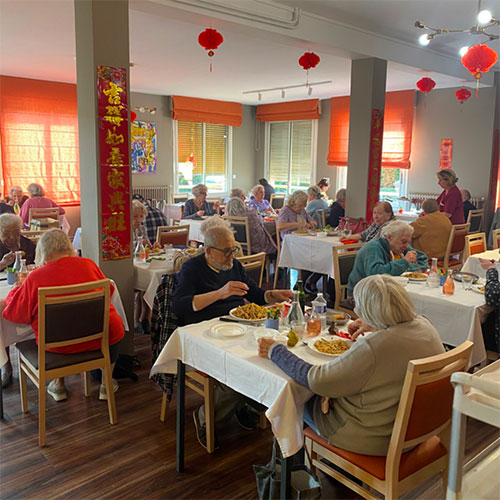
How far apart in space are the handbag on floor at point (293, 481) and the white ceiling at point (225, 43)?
3.39 meters

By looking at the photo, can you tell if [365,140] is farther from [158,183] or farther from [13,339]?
[158,183]

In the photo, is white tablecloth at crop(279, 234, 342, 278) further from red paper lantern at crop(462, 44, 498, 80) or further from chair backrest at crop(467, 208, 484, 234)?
chair backrest at crop(467, 208, 484, 234)

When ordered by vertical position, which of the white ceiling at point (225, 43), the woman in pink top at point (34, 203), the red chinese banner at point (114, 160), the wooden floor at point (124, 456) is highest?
the white ceiling at point (225, 43)

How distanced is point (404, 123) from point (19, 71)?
668 centimetres

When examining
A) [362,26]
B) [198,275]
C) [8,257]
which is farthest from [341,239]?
[8,257]

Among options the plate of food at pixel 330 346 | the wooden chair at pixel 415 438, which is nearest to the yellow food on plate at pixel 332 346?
the plate of food at pixel 330 346

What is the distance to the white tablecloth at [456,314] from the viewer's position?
115 inches

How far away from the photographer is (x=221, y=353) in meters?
2.16

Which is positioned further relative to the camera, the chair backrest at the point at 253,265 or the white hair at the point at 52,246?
the chair backrest at the point at 253,265

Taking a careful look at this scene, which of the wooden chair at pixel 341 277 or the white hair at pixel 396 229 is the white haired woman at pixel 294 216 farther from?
the white hair at pixel 396 229

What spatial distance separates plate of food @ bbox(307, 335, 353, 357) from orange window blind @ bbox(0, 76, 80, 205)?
25.4 ft

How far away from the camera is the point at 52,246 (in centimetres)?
278

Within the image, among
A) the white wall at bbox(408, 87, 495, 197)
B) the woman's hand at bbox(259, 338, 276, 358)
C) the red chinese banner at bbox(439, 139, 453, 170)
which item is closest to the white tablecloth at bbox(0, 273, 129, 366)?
the woman's hand at bbox(259, 338, 276, 358)

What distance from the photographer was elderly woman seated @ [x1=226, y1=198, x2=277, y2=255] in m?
5.82
